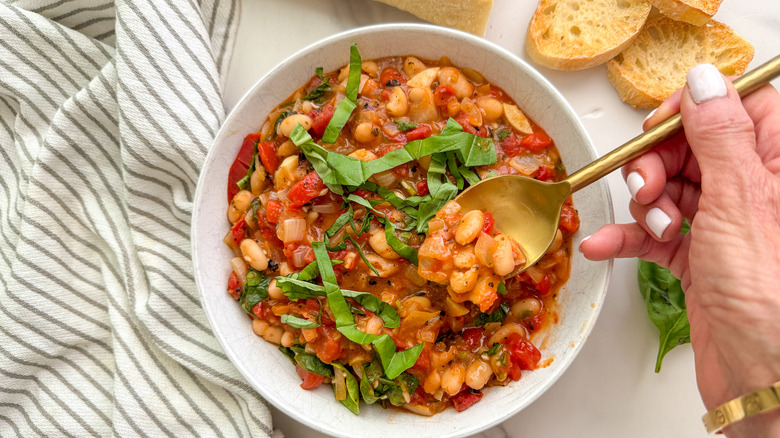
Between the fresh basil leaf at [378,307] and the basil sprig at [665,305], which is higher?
the fresh basil leaf at [378,307]

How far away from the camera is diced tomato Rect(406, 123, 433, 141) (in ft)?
10.6

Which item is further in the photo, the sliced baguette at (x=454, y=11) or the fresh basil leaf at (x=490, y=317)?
the sliced baguette at (x=454, y=11)

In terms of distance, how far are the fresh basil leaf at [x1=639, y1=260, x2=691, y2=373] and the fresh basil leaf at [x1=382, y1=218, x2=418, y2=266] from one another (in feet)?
4.92

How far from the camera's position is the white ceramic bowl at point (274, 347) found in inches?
126

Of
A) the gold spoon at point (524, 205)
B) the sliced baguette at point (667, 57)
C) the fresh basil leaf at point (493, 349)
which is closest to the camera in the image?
Result: the gold spoon at point (524, 205)

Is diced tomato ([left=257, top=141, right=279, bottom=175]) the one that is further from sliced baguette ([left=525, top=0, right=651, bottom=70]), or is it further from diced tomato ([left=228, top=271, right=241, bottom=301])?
sliced baguette ([left=525, top=0, right=651, bottom=70])

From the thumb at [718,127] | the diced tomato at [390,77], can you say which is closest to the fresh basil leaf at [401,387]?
the diced tomato at [390,77]

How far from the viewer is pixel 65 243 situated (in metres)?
3.80

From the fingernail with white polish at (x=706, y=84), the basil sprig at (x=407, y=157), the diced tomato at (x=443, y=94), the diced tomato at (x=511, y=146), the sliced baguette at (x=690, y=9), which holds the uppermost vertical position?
the fingernail with white polish at (x=706, y=84)

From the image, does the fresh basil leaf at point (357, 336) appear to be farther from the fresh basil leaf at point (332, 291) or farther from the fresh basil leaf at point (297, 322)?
the fresh basil leaf at point (297, 322)

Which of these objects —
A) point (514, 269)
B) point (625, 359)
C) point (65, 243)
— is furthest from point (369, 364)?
point (65, 243)

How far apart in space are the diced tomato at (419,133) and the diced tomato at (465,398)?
1481 millimetres

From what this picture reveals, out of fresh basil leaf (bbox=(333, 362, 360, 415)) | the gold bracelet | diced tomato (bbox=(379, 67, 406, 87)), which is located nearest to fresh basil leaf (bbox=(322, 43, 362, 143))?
diced tomato (bbox=(379, 67, 406, 87))

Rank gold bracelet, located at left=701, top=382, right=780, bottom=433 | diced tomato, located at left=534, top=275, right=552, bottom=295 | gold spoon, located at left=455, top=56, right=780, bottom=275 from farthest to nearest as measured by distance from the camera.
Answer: diced tomato, located at left=534, top=275, right=552, bottom=295
gold spoon, located at left=455, top=56, right=780, bottom=275
gold bracelet, located at left=701, top=382, right=780, bottom=433
